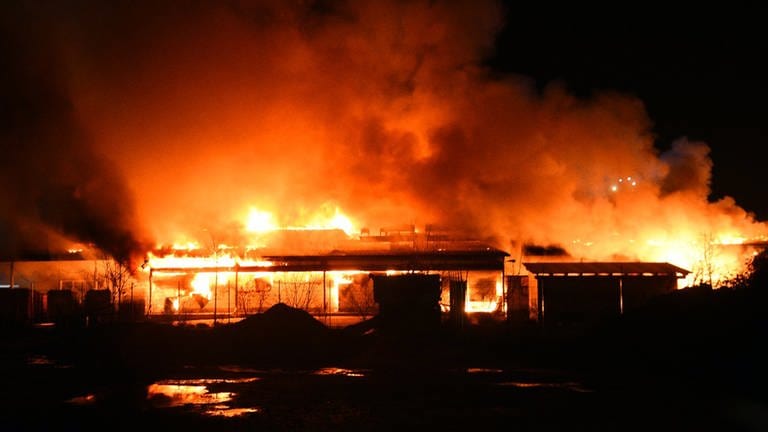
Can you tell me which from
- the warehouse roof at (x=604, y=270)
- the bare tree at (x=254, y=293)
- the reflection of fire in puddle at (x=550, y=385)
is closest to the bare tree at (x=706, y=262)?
the warehouse roof at (x=604, y=270)

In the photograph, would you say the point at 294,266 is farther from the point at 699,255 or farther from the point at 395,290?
the point at 699,255

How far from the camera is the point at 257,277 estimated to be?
3662cm

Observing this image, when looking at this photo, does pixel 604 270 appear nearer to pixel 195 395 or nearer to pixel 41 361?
pixel 195 395

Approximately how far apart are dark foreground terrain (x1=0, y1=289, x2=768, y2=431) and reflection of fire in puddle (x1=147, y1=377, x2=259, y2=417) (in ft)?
0.17

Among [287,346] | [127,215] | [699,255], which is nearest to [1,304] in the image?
[127,215]

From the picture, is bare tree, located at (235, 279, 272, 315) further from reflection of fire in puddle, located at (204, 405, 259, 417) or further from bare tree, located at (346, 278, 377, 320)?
reflection of fire in puddle, located at (204, 405, 259, 417)

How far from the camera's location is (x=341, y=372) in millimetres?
19203

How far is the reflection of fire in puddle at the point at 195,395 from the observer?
1402cm

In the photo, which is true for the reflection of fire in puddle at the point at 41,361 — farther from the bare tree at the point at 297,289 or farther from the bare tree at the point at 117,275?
the bare tree at the point at 297,289

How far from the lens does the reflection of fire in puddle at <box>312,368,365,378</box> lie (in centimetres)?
1878

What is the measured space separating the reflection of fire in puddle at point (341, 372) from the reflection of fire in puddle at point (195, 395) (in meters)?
1.98

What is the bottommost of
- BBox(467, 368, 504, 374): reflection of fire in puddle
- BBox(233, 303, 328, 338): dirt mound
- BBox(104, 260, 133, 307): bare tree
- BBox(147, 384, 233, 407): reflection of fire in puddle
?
BBox(147, 384, 233, 407): reflection of fire in puddle

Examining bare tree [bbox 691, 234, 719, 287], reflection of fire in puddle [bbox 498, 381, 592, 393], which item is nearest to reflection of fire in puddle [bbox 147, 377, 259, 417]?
reflection of fire in puddle [bbox 498, 381, 592, 393]

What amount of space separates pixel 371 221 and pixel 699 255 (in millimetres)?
17794
